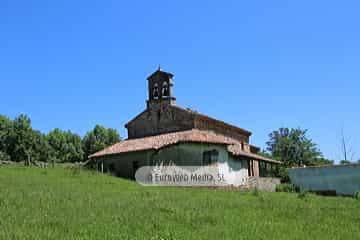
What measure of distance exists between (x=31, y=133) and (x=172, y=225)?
56.8 meters

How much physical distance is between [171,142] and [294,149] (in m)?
44.0

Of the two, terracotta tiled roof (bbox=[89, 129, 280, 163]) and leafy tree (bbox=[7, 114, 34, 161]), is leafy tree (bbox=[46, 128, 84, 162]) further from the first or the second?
terracotta tiled roof (bbox=[89, 129, 280, 163])

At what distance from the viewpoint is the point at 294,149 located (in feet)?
234

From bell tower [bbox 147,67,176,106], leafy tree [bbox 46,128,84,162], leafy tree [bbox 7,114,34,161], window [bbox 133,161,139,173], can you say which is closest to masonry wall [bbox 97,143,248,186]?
window [bbox 133,161,139,173]

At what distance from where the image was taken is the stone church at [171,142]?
32406 mm


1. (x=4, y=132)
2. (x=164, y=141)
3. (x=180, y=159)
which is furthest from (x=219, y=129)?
(x=4, y=132)

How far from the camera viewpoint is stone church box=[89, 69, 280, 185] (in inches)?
1276

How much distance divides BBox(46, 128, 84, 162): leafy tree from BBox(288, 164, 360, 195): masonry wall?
46.7 m

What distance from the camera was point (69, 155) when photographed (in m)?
74.1

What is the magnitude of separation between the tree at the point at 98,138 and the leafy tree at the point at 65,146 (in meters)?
1.37

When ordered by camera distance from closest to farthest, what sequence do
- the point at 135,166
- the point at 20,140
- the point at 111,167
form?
1. the point at 135,166
2. the point at 111,167
3. the point at 20,140

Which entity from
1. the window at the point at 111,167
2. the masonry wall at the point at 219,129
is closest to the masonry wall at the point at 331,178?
the masonry wall at the point at 219,129

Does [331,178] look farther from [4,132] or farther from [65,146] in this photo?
[65,146]

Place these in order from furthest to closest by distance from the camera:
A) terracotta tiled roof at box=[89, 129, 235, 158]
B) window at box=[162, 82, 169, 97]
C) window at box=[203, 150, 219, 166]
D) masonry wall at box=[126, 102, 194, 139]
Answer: window at box=[162, 82, 169, 97] → masonry wall at box=[126, 102, 194, 139] → window at box=[203, 150, 219, 166] → terracotta tiled roof at box=[89, 129, 235, 158]
